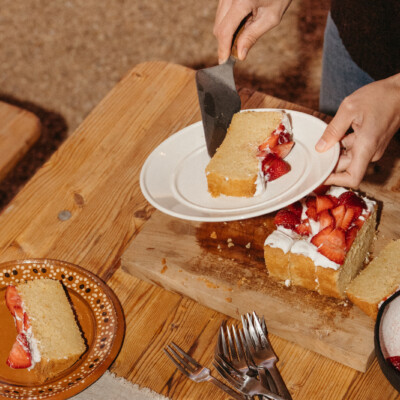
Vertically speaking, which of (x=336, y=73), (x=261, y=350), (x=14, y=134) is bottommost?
(x=261, y=350)

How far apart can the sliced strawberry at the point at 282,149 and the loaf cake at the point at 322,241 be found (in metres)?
0.18

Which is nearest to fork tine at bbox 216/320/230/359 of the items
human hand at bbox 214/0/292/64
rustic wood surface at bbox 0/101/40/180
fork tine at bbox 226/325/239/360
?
fork tine at bbox 226/325/239/360

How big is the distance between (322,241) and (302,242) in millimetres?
56

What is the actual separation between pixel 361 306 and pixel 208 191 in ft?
1.86

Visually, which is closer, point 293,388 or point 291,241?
point 293,388

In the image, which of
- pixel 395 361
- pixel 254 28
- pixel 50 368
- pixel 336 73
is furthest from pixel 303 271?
pixel 336 73

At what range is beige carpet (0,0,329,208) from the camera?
3.99 m

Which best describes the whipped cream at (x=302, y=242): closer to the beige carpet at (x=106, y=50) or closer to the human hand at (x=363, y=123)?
the human hand at (x=363, y=123)

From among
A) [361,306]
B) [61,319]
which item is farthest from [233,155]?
[61,319]

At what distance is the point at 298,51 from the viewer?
13.9 feet

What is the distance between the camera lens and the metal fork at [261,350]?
1.48 m

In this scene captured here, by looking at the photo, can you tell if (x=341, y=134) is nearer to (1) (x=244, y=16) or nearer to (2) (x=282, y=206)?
(2) (x=282, y=206)

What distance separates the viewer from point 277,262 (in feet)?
5.38

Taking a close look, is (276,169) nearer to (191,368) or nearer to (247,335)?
(247,335)
